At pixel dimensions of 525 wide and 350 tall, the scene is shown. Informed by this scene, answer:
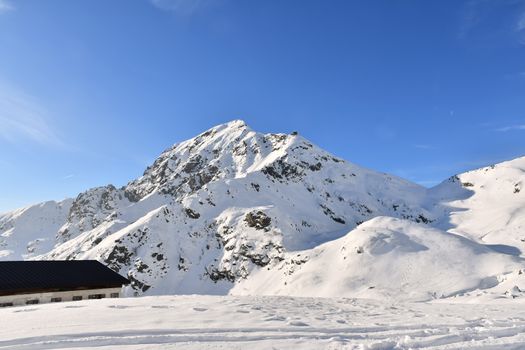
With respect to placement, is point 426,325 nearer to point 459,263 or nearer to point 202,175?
point 459,263

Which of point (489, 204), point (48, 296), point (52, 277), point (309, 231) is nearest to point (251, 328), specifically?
point (48, 296)

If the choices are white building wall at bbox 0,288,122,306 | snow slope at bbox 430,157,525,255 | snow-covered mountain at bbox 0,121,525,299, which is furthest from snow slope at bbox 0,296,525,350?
snow slope at bbox 430,157,525,255

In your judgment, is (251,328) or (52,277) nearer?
(251,328)

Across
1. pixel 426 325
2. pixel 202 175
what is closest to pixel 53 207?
pixel 202 175

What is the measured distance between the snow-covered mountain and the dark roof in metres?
21.5

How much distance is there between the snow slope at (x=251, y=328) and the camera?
328 inches

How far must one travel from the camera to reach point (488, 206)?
→ 220 feet

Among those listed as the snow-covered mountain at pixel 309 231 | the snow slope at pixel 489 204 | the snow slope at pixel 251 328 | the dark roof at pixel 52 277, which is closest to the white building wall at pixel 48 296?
the dark roof at pixel 52 277

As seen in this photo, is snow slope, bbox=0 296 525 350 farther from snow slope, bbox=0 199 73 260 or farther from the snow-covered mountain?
snow slope, bbox=0 199 73 260

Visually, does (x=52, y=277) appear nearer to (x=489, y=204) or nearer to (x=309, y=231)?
(x=309, y=231)

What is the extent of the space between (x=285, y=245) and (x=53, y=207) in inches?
6202

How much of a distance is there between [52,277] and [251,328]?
2377 cm

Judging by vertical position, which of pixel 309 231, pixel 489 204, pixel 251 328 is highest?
pixel 489 204

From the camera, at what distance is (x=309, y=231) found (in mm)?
61750
